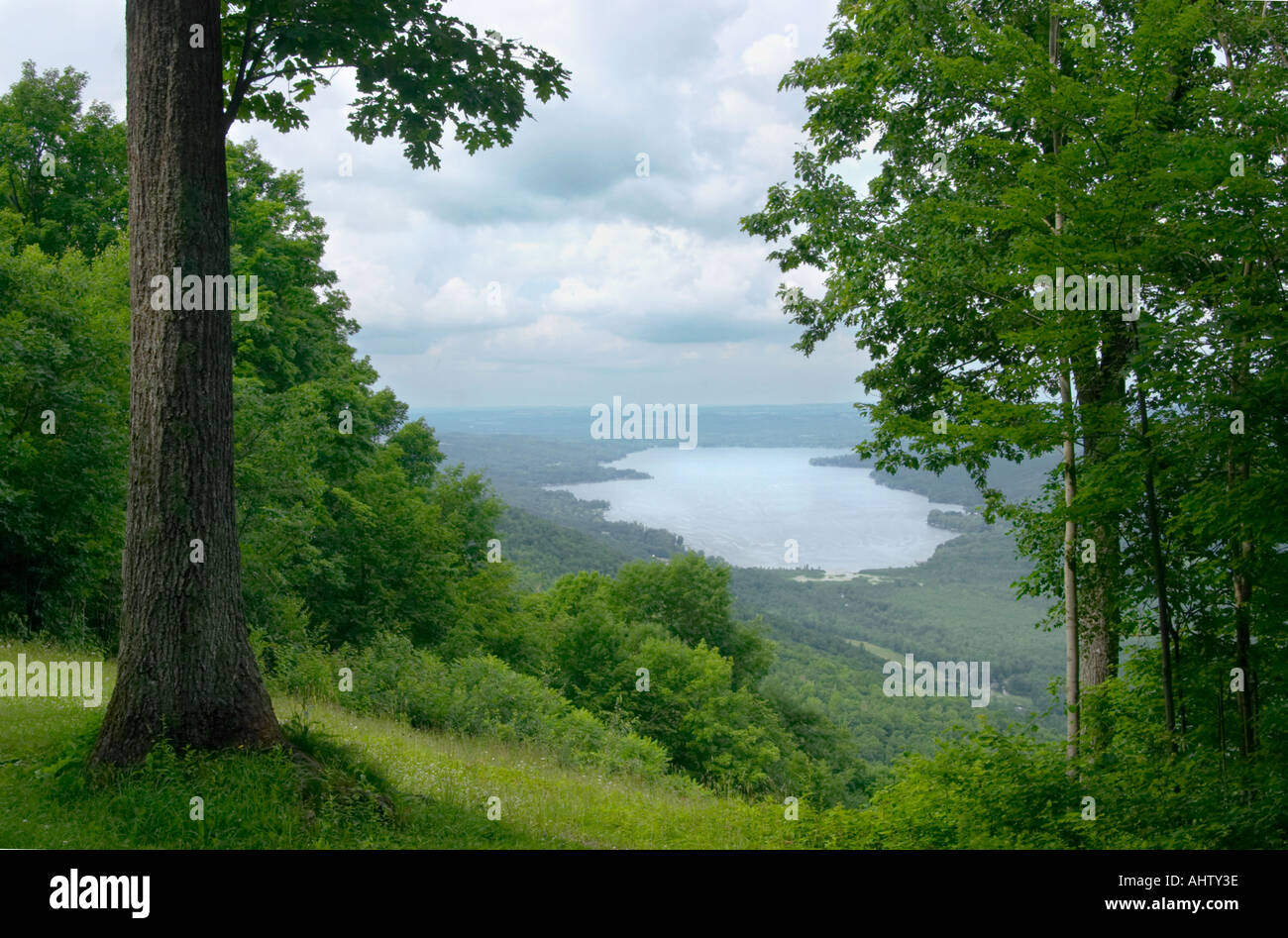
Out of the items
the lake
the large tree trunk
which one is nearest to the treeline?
the large tree trunk

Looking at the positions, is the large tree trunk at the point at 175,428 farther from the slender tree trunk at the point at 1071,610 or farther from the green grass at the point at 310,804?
the slender tree trunk at the point at 1071,610

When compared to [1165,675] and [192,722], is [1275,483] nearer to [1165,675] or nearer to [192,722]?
[1165,675]

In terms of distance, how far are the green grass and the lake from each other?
8382cm

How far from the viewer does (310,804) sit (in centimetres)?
511

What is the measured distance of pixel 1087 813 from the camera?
5.87 m

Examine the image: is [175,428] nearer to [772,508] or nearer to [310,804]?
[310,804]

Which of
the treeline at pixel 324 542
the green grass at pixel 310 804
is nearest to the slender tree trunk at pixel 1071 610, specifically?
the green grass at pixel 310 804

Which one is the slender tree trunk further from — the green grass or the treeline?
the treeline

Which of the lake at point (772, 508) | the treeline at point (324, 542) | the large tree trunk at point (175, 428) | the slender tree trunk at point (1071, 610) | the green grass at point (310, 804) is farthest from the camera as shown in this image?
the lake at point (772, 508)

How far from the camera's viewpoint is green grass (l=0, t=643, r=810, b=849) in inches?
185

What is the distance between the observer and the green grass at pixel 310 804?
470 centimetres

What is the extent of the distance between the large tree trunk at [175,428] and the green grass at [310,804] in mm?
365

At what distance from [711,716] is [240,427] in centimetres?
2123
